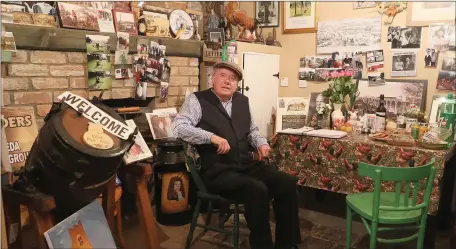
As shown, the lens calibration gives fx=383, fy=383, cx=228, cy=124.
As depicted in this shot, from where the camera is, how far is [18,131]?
222cm

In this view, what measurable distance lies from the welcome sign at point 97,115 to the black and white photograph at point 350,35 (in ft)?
7.35

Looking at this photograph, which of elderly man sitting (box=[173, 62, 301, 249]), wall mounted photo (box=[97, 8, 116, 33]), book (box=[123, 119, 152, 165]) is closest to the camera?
book (box=[123, 119, 152, 165])

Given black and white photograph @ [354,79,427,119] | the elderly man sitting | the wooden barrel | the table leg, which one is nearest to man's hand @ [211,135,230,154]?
the elderly man sitting

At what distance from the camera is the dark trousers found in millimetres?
2166

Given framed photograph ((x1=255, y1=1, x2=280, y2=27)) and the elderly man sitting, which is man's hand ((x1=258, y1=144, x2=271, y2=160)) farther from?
framed photograph ((x1=255, y1=1, x2=280, y2=27))

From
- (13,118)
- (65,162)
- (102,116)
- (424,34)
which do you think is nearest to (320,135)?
(424,34)

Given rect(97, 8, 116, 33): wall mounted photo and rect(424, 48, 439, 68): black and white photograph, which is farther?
rect(424, 48, 439, 68): black and white photograph

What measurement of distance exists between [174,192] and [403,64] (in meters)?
2.11

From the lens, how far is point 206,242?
102 inches

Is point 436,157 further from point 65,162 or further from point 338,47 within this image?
point 65,162

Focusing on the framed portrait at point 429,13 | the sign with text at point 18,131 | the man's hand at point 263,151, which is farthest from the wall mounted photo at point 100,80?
the framed portrait at point 429,13

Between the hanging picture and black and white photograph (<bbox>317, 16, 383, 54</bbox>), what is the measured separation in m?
1.76

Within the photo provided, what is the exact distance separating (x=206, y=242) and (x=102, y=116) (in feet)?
3.90

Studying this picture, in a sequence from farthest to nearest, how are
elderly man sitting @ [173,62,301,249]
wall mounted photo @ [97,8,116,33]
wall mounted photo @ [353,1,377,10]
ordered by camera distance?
wall mounted photo @ [353,1,377,10], wall mounted photo @ [97,8,116,33], elderly man sitting @ [173,62,301,249]
